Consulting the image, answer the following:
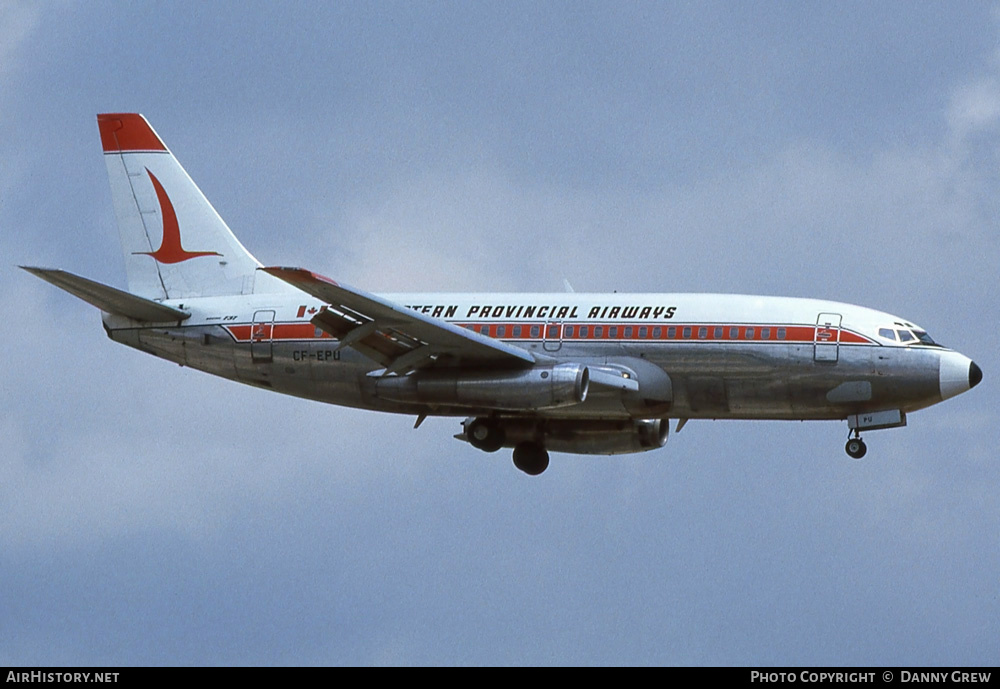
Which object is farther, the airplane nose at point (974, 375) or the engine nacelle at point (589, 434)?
the engine nacelle at point (589, 434)

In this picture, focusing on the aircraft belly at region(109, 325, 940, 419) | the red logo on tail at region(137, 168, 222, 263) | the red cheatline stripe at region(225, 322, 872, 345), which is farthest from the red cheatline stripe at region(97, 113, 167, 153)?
the aircraft belly at region(109, 325, 940, 419)

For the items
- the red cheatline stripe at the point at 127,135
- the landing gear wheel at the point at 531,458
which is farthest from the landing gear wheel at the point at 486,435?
the red cheatline stripe at the point at 127,135

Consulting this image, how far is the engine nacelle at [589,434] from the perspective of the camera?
192 ft

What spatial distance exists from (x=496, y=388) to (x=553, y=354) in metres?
2.40

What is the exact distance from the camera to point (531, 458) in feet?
Result: 196

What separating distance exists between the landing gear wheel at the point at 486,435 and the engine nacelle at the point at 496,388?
355cm

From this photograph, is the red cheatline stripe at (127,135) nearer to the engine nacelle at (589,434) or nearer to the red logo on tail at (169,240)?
the red logo on tail at (169,240)

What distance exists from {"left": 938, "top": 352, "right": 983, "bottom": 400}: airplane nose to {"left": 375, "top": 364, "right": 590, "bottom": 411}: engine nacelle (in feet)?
31.2

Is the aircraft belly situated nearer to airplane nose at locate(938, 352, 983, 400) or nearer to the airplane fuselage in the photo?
the airplane fuselage

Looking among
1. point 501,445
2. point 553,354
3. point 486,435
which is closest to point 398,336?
point 553,354

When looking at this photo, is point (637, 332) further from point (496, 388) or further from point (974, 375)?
point (974, 375)

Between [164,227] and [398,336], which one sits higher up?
[164,227]

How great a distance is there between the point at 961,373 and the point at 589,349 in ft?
33.0
